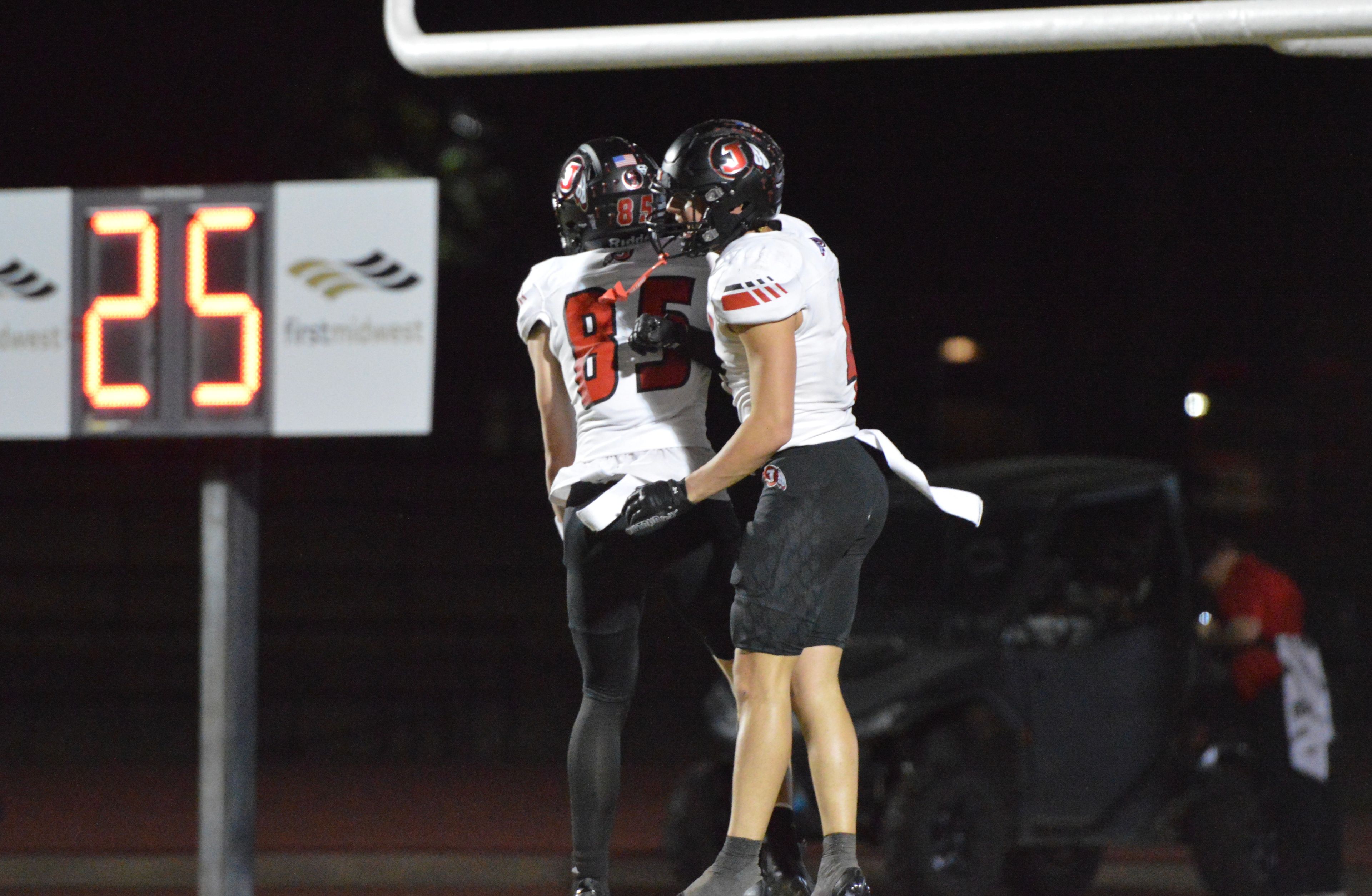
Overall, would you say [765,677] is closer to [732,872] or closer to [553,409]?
[732,872]

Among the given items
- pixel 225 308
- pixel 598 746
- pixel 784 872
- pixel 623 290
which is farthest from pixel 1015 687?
pixel 225 308

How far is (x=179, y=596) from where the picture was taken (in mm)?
13461

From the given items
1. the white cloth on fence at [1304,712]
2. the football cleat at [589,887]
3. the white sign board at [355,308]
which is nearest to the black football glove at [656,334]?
the white sign board at [355,308]

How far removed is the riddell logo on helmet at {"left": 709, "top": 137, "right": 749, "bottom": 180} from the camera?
4277 mm

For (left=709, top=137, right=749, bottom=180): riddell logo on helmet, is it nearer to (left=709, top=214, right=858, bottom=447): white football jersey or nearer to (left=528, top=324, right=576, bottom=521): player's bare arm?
(left=709, top=214, right=858, bottom=447): white football jersey

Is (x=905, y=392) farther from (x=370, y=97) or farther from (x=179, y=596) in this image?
(x=179, y=596)

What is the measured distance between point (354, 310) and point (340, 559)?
27.7 ft

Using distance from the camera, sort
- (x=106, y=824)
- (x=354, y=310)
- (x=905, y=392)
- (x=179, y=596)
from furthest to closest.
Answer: (x=905, y=392) < (x=179, y=596) < (x=106, y=824) < (x=354, y=310)

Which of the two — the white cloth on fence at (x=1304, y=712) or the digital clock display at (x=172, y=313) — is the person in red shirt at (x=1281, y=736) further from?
the digital clock display at (x=172, y=313)

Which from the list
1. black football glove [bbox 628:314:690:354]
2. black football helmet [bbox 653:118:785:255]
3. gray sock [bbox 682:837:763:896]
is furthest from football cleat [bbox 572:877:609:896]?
black football helmet [bbox 653:118:785:255]

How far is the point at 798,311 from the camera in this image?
13.6 feet

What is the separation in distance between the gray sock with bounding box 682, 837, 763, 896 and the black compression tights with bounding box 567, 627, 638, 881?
40 cm

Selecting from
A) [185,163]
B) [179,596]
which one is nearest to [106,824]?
[179,596]

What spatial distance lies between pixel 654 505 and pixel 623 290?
2.12 ft
